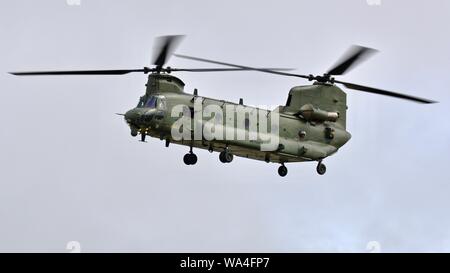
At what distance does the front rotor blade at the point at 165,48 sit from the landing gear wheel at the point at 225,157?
4.92 metres

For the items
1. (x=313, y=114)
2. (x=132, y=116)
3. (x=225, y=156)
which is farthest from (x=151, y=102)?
(x=313, y=114)

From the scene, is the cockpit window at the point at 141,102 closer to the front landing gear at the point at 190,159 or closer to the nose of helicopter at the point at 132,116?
the nose of helicopter at the point at 132,116

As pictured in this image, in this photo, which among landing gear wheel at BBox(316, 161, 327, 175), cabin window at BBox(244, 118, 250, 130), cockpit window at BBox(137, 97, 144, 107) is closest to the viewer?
cockpit window at BBox(137, 97, 144, 107)

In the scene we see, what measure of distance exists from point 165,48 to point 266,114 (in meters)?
6.43

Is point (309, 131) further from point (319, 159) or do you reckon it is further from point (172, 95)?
point (172, 95)

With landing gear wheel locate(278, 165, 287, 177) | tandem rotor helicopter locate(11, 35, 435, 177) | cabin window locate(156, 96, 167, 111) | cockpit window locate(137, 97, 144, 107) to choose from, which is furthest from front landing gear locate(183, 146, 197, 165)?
landing gear wheel locate(278, 165, 287, 177)

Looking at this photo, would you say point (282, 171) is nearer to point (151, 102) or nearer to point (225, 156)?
point (225, 156)

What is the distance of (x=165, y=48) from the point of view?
52906 millimetres

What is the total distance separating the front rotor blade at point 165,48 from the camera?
52.5m

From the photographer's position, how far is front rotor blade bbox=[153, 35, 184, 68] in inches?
2067

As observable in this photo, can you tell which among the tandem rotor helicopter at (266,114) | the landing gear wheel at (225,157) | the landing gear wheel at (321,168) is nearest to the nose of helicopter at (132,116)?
the tandem rotor helicopter at (266,114)

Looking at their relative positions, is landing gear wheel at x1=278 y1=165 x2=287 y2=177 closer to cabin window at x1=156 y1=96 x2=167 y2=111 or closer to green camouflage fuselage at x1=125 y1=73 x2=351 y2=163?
green camouflage fuselage at x1=125 y1=73 x2=351 y2=163
